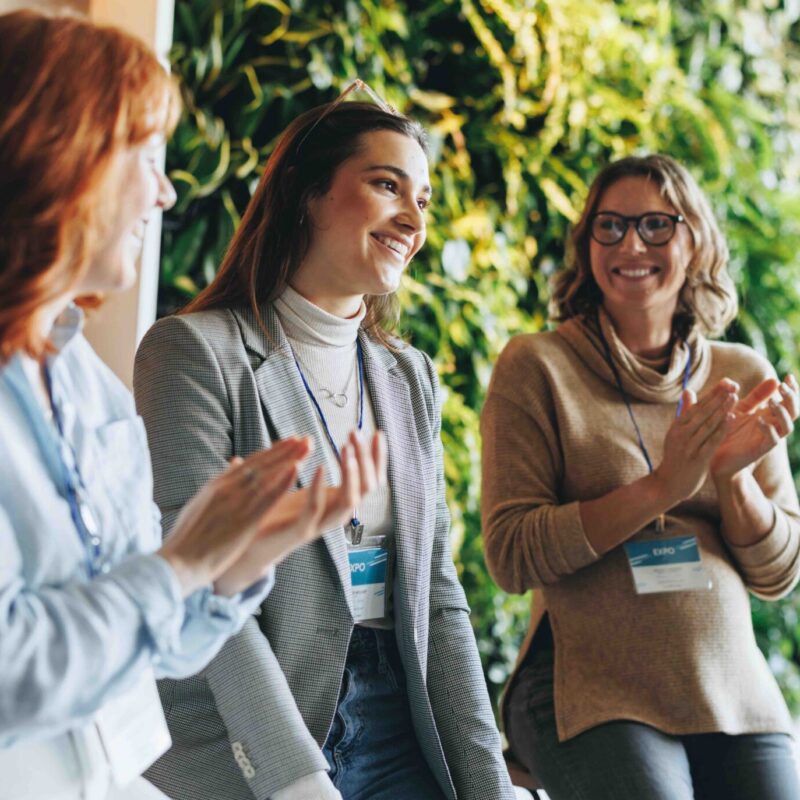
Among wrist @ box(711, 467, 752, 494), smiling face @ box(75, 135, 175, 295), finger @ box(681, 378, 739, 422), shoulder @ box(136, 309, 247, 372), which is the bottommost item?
wrist @ box(711, 467, 752, 494)

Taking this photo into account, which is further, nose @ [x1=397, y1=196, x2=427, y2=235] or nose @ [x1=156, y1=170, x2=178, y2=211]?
nose @ [x1=397, y1=196, x2=427, y2=235]

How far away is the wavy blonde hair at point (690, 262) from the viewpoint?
2.32m

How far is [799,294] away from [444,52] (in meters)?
1.60

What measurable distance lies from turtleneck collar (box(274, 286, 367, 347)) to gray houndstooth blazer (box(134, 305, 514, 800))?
0.10 feet

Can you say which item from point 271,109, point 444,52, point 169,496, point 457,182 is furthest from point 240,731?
point 444,52

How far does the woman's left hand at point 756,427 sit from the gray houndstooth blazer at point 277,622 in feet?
2.04

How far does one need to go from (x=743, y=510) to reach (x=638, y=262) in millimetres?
550

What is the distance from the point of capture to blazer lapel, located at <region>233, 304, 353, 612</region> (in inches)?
63.1

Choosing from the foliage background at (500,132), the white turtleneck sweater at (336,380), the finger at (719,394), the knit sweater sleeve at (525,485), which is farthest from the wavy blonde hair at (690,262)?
the white turtleneck sweater at (336,380)

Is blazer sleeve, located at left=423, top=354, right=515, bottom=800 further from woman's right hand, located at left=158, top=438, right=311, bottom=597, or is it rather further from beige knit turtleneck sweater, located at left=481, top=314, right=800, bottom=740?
woman's right hand, located at left=158, top=438, right=311, bottom=597

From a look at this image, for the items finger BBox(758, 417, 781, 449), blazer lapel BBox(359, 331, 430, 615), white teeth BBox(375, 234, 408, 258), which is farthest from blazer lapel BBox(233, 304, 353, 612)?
finger BBox(758, 417, 781, 449)

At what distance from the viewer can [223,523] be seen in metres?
0.99

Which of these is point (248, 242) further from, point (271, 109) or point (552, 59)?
point (552, 59)

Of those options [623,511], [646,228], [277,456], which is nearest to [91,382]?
[277,456]
